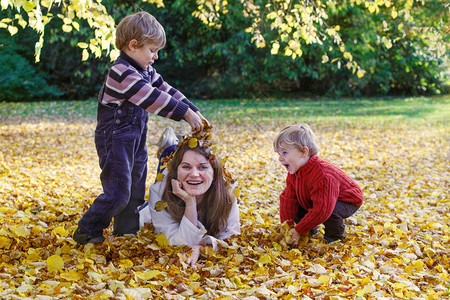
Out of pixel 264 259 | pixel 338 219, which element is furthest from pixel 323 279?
pixel 338 219

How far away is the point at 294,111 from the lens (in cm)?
1452

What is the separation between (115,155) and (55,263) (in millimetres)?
744

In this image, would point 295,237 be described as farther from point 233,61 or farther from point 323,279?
point 233,61

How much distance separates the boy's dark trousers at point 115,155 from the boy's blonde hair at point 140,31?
15.9 inches

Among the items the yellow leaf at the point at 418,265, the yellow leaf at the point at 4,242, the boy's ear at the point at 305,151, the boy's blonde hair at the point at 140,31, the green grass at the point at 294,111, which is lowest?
the yellow leaf at the point at 418,265

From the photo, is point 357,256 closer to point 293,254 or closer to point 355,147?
point 293,254

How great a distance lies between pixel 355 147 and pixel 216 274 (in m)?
6.23

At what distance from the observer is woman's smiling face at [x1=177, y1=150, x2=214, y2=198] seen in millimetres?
3275

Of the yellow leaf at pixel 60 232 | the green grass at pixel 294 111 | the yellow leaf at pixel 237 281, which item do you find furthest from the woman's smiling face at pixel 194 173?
the green grass at pixel 294 111

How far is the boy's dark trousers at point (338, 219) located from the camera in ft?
11.5

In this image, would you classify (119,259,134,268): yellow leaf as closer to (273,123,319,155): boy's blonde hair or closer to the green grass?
(273,123,319,155): boy's blonde hair

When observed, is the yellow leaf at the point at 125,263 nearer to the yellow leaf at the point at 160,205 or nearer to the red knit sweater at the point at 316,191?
the yellow leaf at the point at 160,205

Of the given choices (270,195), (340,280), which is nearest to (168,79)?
(270,195)

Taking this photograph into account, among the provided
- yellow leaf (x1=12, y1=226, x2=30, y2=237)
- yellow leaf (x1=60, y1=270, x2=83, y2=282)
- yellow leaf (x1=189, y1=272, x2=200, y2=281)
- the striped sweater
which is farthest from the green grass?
yellow leaf (x1=60, y1=270, x2=83, y2=282)
